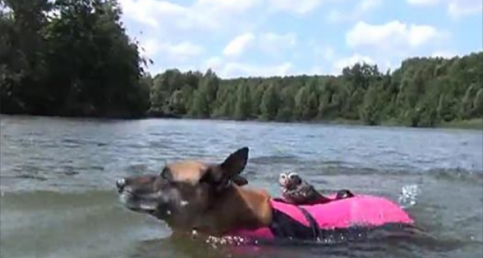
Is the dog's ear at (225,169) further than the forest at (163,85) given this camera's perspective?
No

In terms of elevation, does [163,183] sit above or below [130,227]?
above

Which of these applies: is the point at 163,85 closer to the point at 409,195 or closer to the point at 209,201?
the point at 409,195

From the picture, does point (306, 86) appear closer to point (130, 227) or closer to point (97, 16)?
point (97, 16)

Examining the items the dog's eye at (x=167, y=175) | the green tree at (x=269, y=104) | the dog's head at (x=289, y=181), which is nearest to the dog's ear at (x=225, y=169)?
the dog's eye at (x=167, y=175)

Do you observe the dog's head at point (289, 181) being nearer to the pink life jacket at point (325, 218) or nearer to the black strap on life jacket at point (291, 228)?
the pink life jacket at point (325, 218)

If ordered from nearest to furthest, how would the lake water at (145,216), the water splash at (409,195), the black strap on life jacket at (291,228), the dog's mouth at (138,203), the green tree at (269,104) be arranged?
the dog's mouth at (138,203), the black strap on life jacket at (291,228), the lake water at (145,216), the water splash at (409,195), the green tree at (269,104)

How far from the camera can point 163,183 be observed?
24.1 ft

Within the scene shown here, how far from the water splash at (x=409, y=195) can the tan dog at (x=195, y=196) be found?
5821 mm

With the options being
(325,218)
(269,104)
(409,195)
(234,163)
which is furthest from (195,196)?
(269,104)

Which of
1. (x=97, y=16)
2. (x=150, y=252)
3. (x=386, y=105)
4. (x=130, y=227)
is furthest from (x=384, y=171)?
(x=386, y=105)

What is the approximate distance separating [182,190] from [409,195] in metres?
7.92

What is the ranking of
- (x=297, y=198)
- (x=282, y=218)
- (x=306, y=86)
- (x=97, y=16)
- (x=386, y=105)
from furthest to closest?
(x=306, y=86)
(x=386, y=105)
(x=97, y=16)
(x=297, y=198)
(x=282, y=218)

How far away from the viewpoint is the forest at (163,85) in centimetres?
6406

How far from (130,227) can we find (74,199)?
2.31m
